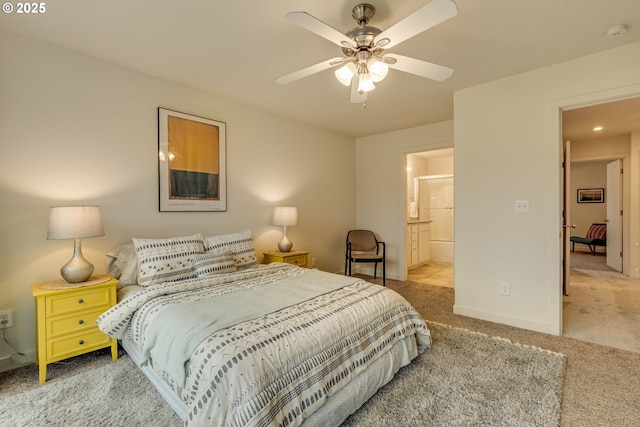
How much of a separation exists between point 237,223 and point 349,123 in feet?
7.28

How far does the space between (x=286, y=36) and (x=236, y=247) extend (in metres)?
1.95

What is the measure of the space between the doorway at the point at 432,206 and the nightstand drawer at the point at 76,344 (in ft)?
16.5

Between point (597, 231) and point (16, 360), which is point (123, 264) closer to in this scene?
point (16, 360)

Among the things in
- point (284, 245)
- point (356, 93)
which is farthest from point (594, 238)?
point (356, 93)

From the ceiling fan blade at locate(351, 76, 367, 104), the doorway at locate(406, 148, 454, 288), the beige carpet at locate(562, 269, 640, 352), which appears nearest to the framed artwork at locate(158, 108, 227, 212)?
the ceiling fan blade at locate(351, 76, 367, 104)

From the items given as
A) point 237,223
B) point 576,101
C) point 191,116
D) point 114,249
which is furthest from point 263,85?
point 576,101

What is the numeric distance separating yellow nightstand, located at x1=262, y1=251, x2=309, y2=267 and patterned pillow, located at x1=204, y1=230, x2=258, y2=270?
504mm

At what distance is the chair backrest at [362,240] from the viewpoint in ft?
16.4

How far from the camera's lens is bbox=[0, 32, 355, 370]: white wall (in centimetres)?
217

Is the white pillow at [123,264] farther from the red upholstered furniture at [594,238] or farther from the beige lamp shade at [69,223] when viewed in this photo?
the red upholstered furniture at [594,238]

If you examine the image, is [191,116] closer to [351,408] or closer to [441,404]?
[351,408]

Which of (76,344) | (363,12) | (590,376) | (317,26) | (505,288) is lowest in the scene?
(590,376)

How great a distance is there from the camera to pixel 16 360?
2.19 metres

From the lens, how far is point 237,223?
11.7 feet
